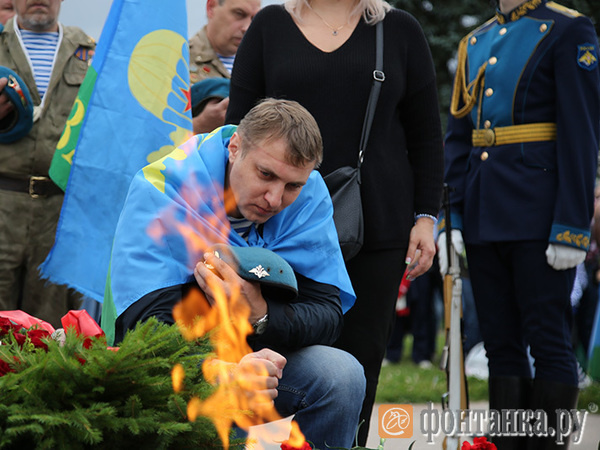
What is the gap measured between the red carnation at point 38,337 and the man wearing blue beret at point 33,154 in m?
2.32

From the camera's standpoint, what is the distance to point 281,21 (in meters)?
3.50

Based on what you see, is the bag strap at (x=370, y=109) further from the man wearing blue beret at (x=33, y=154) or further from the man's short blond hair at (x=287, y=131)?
the man wearing blue beret at (x=33, y=154)

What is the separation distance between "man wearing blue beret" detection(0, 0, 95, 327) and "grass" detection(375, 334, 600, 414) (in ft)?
9.35

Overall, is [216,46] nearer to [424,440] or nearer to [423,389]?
[424,440]

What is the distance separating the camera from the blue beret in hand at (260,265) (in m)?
2.68

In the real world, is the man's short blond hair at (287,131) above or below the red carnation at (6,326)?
above

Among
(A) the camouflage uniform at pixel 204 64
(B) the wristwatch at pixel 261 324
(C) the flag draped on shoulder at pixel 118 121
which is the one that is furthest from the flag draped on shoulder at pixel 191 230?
(A) the camouflage uniform at pixel 204 64

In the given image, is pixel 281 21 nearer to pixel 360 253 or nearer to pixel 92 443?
pixel 360 253

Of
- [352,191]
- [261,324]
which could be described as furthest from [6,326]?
[352,191]

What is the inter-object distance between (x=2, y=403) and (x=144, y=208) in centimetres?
98

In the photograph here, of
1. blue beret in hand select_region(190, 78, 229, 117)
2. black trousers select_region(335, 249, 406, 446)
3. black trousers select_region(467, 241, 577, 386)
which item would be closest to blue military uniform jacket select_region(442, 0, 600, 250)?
black trousers select_region(467, 241, 577, 386)

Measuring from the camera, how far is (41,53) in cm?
472

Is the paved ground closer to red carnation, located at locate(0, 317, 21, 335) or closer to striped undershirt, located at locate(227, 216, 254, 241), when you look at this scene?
striped undershirt, located at locate(227, 216, 254, 241)

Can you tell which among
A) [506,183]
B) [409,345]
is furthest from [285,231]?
[409,345]
